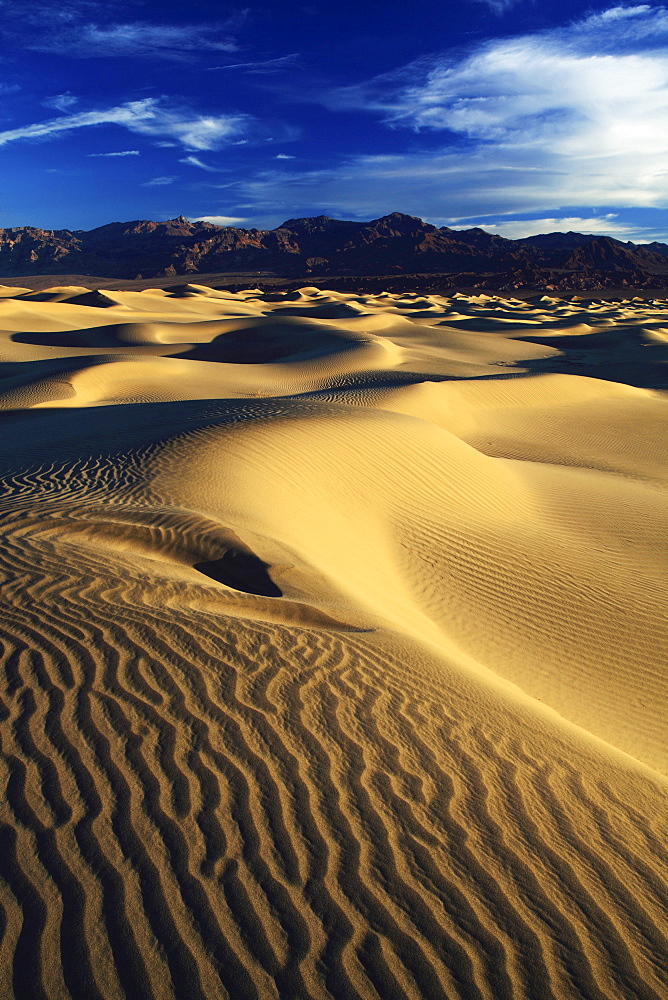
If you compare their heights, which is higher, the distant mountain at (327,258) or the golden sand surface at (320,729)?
the distant mountain at (327,258)

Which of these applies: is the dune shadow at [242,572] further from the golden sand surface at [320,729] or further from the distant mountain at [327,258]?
the distant mountain at [327,258]

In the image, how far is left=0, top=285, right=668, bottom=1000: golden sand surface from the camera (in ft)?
7.72

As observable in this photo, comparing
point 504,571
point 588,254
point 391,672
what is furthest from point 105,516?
point 588,254

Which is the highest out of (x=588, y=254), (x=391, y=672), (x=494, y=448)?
(x=588, y=254)

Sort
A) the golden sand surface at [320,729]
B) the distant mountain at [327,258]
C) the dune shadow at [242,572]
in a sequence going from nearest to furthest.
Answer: the golden sand surface at [320,729], the dune shadow at [242,572], the distant mountain at [327,258]

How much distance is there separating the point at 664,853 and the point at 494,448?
565 inches

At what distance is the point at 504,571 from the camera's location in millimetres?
8297

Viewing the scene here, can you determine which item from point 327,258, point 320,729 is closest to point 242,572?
point 320,729

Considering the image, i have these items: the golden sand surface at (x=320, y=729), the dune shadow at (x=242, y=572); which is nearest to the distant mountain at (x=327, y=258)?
the golden sand surface at (x=320, y=729)

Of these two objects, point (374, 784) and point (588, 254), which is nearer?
point (374, 784)

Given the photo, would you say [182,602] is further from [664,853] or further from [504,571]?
[504,571]

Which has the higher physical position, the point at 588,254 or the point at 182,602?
the point at 588,254

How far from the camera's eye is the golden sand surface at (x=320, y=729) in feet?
7.72

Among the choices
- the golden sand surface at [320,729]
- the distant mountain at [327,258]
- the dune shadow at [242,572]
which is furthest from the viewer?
the distant mountain at [327,258]
